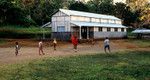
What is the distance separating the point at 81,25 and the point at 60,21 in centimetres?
484

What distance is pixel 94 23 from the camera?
2707 inches

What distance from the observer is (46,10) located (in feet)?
278

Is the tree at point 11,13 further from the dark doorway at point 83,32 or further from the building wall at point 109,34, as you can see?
the building wall at point 109,34

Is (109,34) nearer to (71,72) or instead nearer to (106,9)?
(106,9)

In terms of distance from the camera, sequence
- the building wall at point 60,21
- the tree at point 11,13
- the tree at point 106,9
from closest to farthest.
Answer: the tree at point 11,13 → the building wall at point 60,21 → the tree at point 106,9

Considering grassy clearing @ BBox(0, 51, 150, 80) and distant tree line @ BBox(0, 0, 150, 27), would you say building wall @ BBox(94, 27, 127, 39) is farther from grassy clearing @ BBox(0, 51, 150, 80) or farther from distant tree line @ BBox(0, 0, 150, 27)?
grassy clearing @ BBox(0, 51, 150, 80)

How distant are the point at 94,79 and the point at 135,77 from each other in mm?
2797

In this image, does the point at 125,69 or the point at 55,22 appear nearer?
the point at 125,69

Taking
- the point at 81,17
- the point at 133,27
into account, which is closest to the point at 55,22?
the point at 81,17

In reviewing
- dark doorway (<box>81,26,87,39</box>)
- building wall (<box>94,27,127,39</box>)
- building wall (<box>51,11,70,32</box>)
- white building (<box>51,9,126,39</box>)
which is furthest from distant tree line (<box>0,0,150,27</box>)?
dark doorway (<box>81,26,87,39</box>)

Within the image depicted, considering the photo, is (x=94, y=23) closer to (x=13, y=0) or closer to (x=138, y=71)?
(x=13, y=0)

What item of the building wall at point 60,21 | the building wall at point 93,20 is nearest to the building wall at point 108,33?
the building wall at point 93,20

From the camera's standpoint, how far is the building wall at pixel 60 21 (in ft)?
200

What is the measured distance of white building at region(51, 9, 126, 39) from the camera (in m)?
61.0
